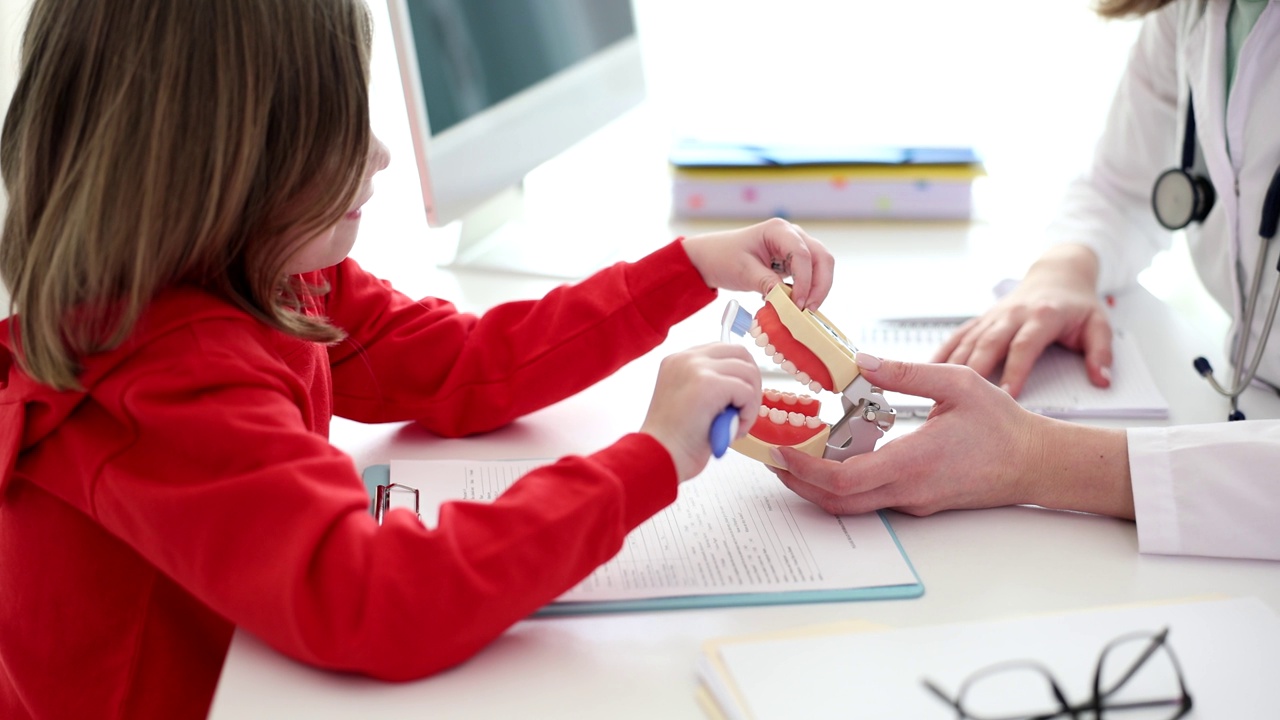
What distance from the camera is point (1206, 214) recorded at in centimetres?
124

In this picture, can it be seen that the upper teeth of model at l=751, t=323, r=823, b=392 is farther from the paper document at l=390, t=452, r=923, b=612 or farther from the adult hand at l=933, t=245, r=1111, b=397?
the adult hand at l=933, t=245, r=1111, b=397

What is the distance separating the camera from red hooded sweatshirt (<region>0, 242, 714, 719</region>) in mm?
685

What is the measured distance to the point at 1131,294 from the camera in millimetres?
1437

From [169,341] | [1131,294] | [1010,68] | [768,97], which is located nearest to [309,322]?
[169,341]

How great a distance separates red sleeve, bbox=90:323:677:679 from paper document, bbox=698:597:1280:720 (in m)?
0.13

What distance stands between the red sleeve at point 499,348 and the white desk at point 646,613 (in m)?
0.03

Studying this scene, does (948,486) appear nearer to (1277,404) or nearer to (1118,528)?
(1118,528)

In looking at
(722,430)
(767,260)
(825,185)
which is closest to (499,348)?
(767,260)

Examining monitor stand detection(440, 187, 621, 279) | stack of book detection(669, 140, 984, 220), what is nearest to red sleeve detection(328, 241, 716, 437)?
monitor stand detection(440, 187, 621, 279)

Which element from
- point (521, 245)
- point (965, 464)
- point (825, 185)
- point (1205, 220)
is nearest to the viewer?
point (965, 464)

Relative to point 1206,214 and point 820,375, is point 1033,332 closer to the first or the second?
point 1206,214

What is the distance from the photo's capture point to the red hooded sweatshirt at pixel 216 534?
2.25 ft

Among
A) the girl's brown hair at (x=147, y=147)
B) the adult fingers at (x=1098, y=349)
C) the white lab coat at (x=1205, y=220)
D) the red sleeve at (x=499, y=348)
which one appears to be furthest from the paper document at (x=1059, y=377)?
the girl's brown hair at (x=147, y=147)

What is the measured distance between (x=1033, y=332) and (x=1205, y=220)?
0.94ft
